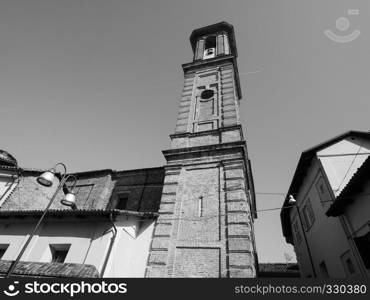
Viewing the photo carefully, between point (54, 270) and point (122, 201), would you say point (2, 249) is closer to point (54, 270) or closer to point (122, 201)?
point (54, 270)

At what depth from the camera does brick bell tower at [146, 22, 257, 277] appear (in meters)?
9.38

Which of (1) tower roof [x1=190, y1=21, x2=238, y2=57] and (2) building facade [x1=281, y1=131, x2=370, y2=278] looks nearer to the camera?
(2) building facade [x1=281, y1=131, x2=370, y2=278]

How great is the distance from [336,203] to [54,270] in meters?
11.3

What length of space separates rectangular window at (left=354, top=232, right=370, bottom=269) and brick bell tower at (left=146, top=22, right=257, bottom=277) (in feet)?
12.8

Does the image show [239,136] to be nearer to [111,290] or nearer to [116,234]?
[116,234]

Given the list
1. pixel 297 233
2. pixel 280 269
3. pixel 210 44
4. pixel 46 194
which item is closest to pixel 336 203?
pixel 297 233

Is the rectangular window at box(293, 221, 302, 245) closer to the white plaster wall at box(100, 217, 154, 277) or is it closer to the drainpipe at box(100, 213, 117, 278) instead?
the white plaster wall at box(100, 217, 154, 277)

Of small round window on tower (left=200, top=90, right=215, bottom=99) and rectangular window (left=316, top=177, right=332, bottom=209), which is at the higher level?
small round window on tower (left=200, top=90, right=215, bottom=99)

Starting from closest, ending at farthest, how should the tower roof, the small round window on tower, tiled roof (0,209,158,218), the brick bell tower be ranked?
the brick bell tower < tiled roof (0,209,158,218) < the small round window on tower < the tower roof

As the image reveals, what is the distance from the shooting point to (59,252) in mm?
10906


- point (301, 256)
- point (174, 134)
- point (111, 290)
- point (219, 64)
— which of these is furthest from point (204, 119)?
point (301, 256)

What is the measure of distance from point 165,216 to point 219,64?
43.0ft

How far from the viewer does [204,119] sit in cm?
1537

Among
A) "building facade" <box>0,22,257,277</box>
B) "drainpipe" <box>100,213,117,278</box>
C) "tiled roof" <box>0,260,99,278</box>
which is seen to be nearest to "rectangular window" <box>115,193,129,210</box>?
"building facade" <box>0,22,257,277</box>
